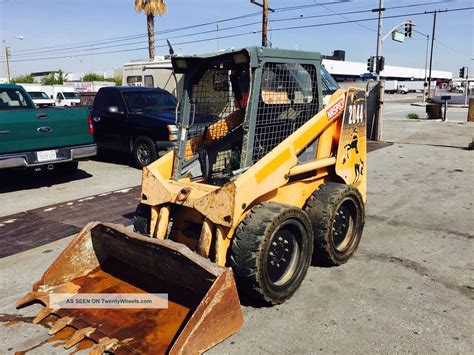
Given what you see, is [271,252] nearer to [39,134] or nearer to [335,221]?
[335,221]

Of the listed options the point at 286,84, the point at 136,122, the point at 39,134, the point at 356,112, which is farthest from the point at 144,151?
the point at 286,84

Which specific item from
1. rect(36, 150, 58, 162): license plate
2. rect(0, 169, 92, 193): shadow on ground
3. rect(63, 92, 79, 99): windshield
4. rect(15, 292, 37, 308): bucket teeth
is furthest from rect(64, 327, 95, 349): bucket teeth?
rect(63, 92, 79, 99): windshield

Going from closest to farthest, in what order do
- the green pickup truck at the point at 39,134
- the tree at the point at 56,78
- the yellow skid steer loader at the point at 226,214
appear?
the yellow skid steer loader at the point at 226,214, the green pickup truck at the point at 39,134, the tree at the point at 56,78

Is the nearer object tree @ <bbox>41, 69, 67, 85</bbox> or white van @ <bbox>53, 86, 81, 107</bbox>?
white van @ <bbox>53, 86, 81, 107</bbox>

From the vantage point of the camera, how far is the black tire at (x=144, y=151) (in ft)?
32.5

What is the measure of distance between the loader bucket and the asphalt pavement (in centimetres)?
23

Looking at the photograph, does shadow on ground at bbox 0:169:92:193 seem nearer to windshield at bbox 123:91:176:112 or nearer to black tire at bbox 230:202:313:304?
windshield at bbox 123:91:176:112

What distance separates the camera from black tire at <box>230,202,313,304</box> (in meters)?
3.54

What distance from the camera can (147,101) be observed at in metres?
10.7

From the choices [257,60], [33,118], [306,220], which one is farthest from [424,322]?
[33,118]

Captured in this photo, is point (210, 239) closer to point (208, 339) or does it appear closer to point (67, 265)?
point (208, 339)

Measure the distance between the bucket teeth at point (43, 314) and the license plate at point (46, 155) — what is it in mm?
4924

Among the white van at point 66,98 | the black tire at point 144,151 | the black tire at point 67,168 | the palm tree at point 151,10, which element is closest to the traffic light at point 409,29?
the palm tree at point 151,10

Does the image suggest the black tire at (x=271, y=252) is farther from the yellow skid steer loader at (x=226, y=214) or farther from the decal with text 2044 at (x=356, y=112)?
the decal with text 2044 at (x=356, y=112)
